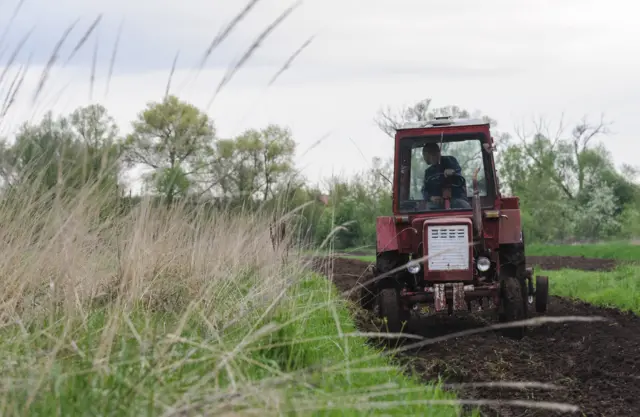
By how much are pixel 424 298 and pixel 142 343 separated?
5508 millimetres

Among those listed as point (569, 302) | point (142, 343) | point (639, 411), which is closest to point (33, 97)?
point (142, 343)

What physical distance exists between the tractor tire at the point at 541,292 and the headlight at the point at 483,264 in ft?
3.76

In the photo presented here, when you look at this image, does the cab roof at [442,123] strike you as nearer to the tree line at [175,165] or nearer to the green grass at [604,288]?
the tree line at [175,165]

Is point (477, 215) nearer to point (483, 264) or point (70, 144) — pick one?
point (483, 264)

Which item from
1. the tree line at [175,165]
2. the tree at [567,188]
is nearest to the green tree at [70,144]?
the tree line at [175,165]

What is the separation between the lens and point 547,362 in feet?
22.3

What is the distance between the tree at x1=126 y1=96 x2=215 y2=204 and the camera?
3756 millimetres

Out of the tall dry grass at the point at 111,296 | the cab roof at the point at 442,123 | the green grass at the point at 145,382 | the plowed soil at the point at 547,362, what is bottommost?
the plowed soil at the point at 547,362

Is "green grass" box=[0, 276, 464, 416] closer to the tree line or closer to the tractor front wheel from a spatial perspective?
the tree line

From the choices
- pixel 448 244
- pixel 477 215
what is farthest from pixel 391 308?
pixel 477 215

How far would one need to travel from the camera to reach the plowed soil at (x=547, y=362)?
533 cm

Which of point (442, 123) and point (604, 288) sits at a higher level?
point (442, 123)

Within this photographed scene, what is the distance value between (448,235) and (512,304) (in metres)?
0.92

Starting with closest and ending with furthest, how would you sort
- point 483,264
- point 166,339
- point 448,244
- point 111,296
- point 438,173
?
point 166,339, point 111,296, point 448,244, point 483,264, point 438,173
